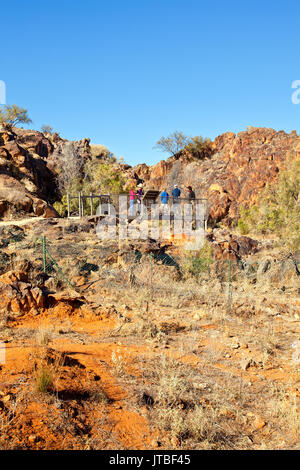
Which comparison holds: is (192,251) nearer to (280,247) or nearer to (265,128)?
(280,247)

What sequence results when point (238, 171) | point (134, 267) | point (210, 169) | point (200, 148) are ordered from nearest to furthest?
point (134, 267) → point (238, 171) → point (210, 169) → point (200, 148)

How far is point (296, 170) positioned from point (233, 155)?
46.1 ft

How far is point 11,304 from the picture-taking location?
7.27 meters

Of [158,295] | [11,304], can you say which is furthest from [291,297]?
[11,304]

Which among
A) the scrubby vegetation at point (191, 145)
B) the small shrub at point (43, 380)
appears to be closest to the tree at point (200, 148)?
the scrubby vegetation at point (191, 145)

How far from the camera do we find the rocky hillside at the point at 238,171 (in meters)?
25.5

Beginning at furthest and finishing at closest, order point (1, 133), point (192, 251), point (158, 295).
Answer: point (1, 133), point (192, 251), point (158, 295)

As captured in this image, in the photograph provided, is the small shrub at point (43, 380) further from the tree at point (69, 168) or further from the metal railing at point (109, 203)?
the tree at point (69, 168)

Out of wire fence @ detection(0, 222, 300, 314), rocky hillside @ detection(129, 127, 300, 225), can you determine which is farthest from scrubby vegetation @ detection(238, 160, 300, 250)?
rocky hillside @ detection(129, 127, 300, 225)

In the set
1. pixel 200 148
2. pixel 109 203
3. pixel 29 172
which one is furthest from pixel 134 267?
pixel 200 148

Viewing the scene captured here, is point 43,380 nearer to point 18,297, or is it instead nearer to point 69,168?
point 18,297

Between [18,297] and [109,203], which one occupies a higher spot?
[109,203]

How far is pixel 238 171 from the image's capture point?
2769 centimetres

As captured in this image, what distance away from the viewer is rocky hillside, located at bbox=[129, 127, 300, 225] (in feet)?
83.8
